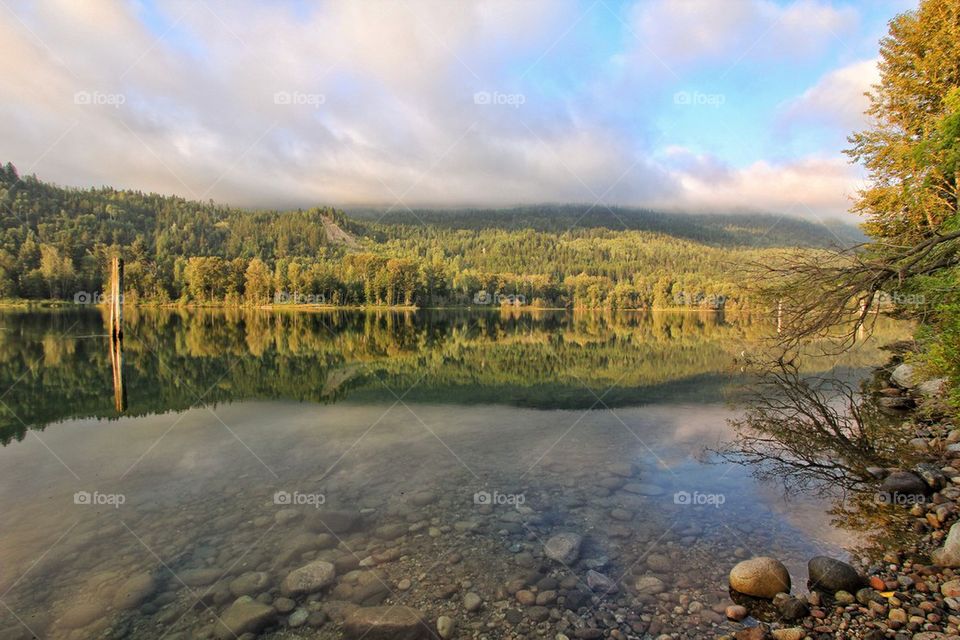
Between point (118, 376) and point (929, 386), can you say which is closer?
point (929, 386)

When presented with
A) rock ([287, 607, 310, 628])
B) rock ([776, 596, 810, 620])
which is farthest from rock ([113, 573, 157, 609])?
rock ([776, 596, 810, 620])

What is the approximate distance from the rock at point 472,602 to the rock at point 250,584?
3.12 m

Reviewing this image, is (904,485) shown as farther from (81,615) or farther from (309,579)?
(81,615)

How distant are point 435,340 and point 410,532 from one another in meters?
42.3

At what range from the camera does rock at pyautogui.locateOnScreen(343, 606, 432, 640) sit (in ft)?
20.9

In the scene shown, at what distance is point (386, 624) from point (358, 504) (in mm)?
4252

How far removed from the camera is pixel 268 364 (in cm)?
3125

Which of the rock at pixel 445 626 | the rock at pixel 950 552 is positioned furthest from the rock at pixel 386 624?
the rock at pixel 950 552

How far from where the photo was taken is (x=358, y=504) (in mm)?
10539

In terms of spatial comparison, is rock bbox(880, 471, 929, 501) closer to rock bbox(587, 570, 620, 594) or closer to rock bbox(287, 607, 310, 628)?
rock bbox(587, 570, 620, 594)

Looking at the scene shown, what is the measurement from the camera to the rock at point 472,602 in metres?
6.95

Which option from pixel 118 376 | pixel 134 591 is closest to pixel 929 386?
pixel 134 591

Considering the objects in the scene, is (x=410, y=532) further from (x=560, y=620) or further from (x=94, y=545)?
(x=94, y=545)

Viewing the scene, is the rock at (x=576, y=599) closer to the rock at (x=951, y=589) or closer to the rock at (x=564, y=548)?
the rock at (x=564, y=548)
